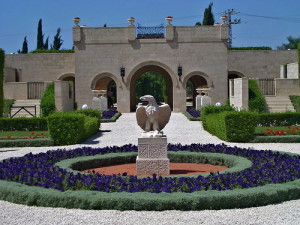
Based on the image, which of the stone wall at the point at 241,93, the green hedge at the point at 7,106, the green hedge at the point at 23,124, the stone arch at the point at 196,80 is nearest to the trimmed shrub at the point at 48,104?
the green hedge at the point at 7,106

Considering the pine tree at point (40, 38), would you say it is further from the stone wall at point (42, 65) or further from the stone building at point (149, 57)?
the stone building at point (149, 57)

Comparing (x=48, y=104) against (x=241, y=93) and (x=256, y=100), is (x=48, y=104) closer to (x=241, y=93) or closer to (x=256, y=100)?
(x=241, y=93)

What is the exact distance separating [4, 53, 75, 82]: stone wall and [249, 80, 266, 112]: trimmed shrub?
1319 cm

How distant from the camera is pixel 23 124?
2261 cm

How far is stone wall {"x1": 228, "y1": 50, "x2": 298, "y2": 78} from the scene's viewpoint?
3706cm

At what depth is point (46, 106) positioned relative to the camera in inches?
1103

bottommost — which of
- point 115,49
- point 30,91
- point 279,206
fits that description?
point 279,206

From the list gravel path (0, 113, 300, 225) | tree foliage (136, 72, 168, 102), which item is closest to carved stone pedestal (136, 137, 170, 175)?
gravel path (0, 113, 300, 225)

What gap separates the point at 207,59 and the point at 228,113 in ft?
50.1

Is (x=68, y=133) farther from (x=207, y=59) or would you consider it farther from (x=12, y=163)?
(x=207, y=59)

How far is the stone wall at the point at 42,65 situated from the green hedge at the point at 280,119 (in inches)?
667

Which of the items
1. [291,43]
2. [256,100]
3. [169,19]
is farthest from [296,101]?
[291,43]

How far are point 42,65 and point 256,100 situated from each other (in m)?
16.0

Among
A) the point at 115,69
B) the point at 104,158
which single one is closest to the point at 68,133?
the point at 104,158
